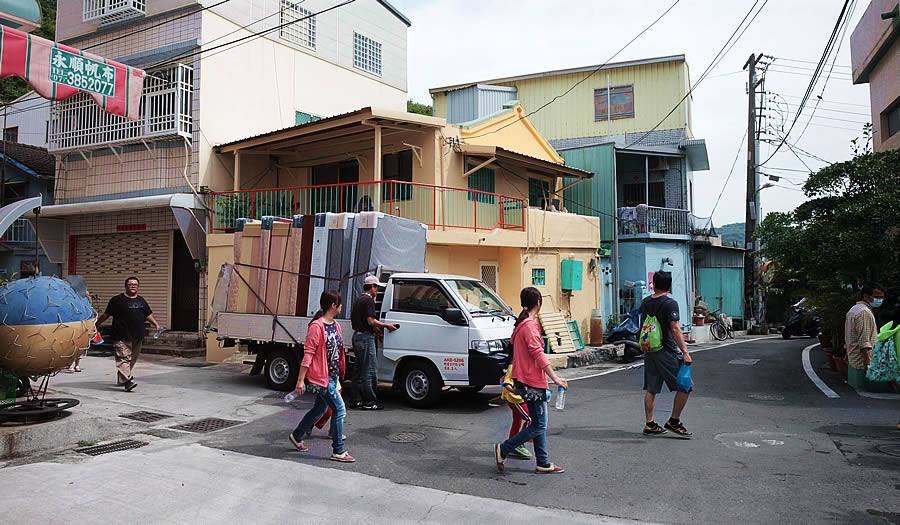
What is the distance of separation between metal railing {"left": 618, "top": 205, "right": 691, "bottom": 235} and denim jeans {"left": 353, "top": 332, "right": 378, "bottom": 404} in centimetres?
1539

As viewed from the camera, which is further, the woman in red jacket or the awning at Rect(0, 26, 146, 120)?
the awning at Rect(0, 26, 146, 120)

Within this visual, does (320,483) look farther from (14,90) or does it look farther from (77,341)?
(14,90)

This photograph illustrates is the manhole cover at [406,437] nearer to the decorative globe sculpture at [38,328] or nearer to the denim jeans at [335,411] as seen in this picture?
the denim jeans at [335,411]

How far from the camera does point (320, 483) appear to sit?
562cm

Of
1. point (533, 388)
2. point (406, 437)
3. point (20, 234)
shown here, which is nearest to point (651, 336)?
point (533, 388)

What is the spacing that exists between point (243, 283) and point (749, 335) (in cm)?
2308

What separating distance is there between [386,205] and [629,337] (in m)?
7.41

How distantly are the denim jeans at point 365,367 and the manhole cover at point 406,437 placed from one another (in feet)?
4.99

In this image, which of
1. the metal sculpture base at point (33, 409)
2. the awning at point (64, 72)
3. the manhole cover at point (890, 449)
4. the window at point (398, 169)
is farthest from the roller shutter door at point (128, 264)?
the manhole cover at point (890, 449)

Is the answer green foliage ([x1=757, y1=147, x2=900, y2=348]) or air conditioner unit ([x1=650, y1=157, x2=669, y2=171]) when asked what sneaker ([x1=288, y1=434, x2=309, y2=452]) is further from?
air conditioner unit ([x1=650, y1=157, x2=669, y2=171])

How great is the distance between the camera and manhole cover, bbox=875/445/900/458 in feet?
20.8

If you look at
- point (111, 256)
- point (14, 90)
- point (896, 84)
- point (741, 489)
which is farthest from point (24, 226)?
point (896, 84)

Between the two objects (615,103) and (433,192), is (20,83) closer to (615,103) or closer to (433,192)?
(433,192)

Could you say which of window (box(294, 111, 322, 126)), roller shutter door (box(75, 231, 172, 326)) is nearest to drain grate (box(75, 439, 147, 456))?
roller shutter door (box(75, 231, 172, 326))
